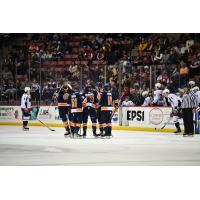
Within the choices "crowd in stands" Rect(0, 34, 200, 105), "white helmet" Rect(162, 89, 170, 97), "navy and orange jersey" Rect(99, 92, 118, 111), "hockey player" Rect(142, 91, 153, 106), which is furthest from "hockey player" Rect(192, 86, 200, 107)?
"navy and orange jersey" Rect(99, 92, 118, 111)

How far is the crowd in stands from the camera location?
1083 centimetres

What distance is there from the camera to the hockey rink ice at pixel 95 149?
809 cm

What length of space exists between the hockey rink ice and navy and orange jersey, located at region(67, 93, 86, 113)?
414 mm

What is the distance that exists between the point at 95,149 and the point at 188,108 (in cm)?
220

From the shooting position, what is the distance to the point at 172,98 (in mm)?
10812

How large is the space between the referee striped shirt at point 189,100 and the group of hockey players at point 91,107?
0.16 ft

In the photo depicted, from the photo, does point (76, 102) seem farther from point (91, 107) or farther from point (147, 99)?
point (147, 99)

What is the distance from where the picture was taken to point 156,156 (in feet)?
28.3

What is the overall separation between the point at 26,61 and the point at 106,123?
2.06 meters

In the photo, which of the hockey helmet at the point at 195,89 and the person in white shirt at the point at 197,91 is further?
the hockey helmet at the point at 195,89

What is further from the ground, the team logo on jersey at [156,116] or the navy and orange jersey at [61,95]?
the navy and orange jersey at [61,95]

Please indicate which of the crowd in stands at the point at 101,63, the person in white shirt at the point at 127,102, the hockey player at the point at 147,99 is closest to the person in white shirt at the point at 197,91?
the crowd in stands at the point at 101,63

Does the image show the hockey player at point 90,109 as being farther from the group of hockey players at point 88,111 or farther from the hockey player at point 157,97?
the hockey player at point 157,97

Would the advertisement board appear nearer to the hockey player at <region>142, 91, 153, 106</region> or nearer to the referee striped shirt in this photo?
the hockey player at <region>142, 91, 153, 106</region>
